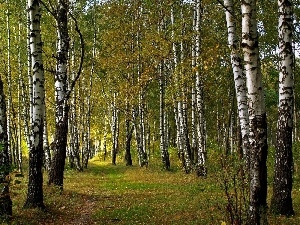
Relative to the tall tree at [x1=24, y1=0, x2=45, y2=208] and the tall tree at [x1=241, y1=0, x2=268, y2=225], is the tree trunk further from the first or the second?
the tall tree at [x1=241, y1=0, x2=268, y2=225]

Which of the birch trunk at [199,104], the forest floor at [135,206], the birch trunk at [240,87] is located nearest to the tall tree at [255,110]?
the forest floor at [135,206]

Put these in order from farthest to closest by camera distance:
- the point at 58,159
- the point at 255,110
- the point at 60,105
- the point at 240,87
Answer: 1. the point at 60,105
2. the point at 58,159
3. the point at 240,87
4. the point at 255,110

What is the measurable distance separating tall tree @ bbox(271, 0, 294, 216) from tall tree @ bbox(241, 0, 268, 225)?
123 inches

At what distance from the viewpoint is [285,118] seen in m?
10.5

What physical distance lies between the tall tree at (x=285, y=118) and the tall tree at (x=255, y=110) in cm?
311

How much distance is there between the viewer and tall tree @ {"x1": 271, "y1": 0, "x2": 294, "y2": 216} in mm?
10453

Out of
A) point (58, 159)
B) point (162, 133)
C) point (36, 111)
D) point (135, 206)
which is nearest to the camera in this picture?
point (36, 111)

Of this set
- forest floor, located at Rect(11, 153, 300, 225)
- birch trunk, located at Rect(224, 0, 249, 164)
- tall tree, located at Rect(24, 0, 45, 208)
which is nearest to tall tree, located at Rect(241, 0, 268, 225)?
forest floor, located at Rect(11, 153, 300, 225)

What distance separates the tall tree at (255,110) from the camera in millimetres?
7621

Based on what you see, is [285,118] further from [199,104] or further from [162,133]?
[162,133]

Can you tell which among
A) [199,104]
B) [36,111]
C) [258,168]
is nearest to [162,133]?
[199,104]

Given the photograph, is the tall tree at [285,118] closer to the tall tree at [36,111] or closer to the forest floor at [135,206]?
the forest floor at [135,206]

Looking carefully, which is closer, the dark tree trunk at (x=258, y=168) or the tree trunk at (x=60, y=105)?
the dark tree trunk at (x=258, y=168)

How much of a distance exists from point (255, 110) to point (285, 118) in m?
3.29
